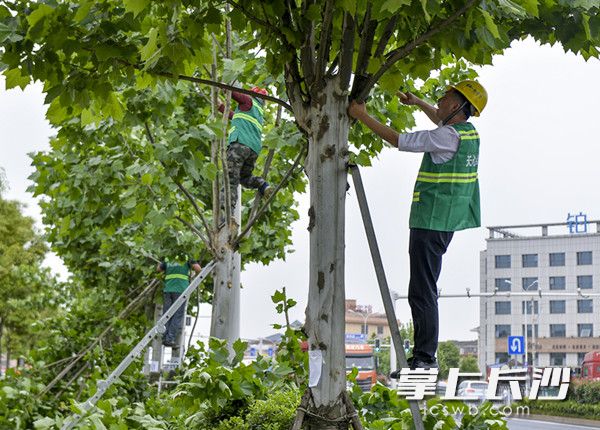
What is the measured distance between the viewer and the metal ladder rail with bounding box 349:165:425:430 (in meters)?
4.81

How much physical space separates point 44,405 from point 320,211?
277 inches

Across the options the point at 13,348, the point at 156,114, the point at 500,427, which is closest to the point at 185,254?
the point at 156,114

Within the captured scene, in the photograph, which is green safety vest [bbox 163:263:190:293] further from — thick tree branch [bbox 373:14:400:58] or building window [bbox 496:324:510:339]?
building window [bbox 496:324:510:339]

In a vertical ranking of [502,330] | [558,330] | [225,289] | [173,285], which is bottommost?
[225,289]

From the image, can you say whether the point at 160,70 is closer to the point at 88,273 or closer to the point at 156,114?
the point at 156,114

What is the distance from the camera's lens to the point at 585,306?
100812 millimetres

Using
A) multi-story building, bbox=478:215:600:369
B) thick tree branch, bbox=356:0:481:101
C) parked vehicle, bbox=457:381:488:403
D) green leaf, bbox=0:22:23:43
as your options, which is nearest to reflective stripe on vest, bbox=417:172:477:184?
thick tree branch, bbox=356:0:481:101

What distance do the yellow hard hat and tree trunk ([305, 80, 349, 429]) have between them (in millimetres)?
713

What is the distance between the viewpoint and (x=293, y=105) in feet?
16.7

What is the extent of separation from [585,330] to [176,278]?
86821 mm

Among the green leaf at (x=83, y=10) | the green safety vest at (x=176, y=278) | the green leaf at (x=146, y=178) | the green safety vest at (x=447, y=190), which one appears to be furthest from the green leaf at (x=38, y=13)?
the green safety vest at (x=176, y=278)

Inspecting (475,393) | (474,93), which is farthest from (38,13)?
(475,393)

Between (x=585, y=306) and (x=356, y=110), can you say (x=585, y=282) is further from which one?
(x=356, y=110)

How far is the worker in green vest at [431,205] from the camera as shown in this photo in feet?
15.9
